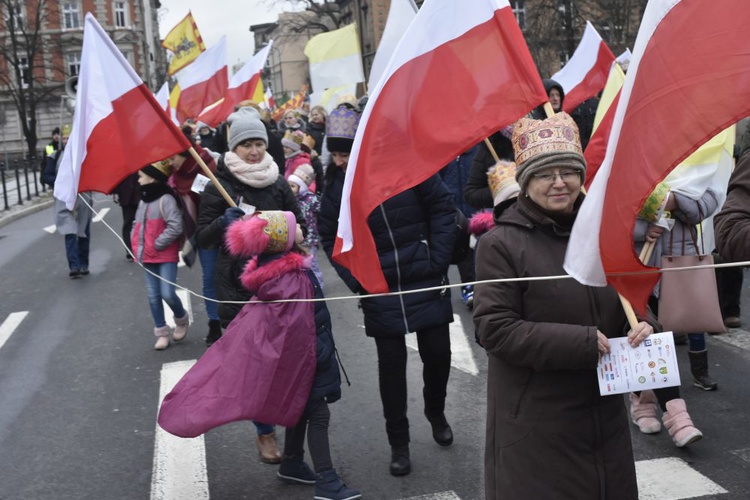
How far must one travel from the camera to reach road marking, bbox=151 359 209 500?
524 cm

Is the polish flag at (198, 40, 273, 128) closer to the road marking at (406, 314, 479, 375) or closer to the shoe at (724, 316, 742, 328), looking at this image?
the road marking at (406, 314, 479, 375)

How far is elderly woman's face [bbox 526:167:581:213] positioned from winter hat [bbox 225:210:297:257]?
81.4 inches

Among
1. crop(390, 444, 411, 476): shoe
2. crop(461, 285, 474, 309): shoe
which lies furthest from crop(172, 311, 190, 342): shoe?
crop(390, 444, 411, 476): shoe

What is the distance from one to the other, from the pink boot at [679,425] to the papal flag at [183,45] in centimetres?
1286

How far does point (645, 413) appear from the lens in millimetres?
5684

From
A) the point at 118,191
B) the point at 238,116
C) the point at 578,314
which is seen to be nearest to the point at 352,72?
the point at 118,191

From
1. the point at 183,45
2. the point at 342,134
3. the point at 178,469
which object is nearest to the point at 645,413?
the point at 342,134

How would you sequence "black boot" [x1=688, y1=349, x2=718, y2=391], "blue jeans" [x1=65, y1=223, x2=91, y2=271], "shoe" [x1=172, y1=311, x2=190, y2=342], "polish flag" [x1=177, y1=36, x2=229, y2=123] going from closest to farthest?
"black boot" [x1=688, y1=349, x2=718, y2=391] < "shoe" [x1=172, y1=311, x2=190, y2=342] < "blue jeans" [x1=65, y1=223, x2=91, y2=271] < "polish flag" [x1=177, y1=36, x2=229, y2=123]

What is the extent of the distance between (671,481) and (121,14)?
3207 inches

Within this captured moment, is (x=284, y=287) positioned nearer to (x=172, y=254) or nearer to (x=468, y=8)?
(x=468, y=8)

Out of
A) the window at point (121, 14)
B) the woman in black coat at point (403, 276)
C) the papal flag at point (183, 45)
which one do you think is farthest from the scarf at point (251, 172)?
the window at point (121, 14)

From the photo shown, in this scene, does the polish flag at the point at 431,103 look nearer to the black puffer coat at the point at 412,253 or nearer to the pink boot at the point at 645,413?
the black puffer coat at the point at 412,253

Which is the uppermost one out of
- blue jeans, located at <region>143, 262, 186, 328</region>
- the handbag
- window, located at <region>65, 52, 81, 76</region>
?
window, located at <region>65, 52, 81, 76</region>

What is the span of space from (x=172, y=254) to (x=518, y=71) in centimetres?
491
